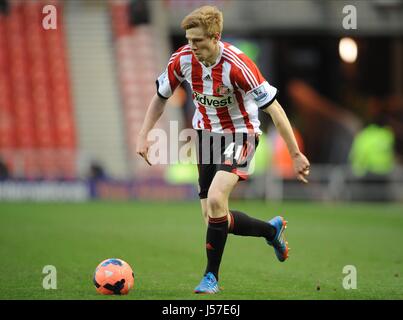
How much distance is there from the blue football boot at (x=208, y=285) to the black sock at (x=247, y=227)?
0.53 meters

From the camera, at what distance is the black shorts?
6664 mm

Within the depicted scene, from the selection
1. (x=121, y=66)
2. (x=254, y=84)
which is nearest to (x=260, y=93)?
(x=254, y=84)

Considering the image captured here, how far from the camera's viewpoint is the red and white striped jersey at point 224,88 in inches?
254

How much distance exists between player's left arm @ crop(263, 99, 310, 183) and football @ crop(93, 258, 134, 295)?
54.5 inches

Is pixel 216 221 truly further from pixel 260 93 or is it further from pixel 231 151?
pixel 260 93

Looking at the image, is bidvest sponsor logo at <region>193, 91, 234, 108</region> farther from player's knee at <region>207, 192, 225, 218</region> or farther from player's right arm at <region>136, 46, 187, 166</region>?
player's knee at <region>207, 192, 225, 218</region>

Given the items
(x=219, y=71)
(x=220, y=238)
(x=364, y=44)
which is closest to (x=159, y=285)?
(x=220, y=238)

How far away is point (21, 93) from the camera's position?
2248 centimetres

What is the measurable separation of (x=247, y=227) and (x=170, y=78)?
1278 mm

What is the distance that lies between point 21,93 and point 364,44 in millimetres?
11291

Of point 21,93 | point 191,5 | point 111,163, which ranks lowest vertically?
point 111,163

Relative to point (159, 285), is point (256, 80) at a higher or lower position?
higher

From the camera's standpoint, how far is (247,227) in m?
7.00
